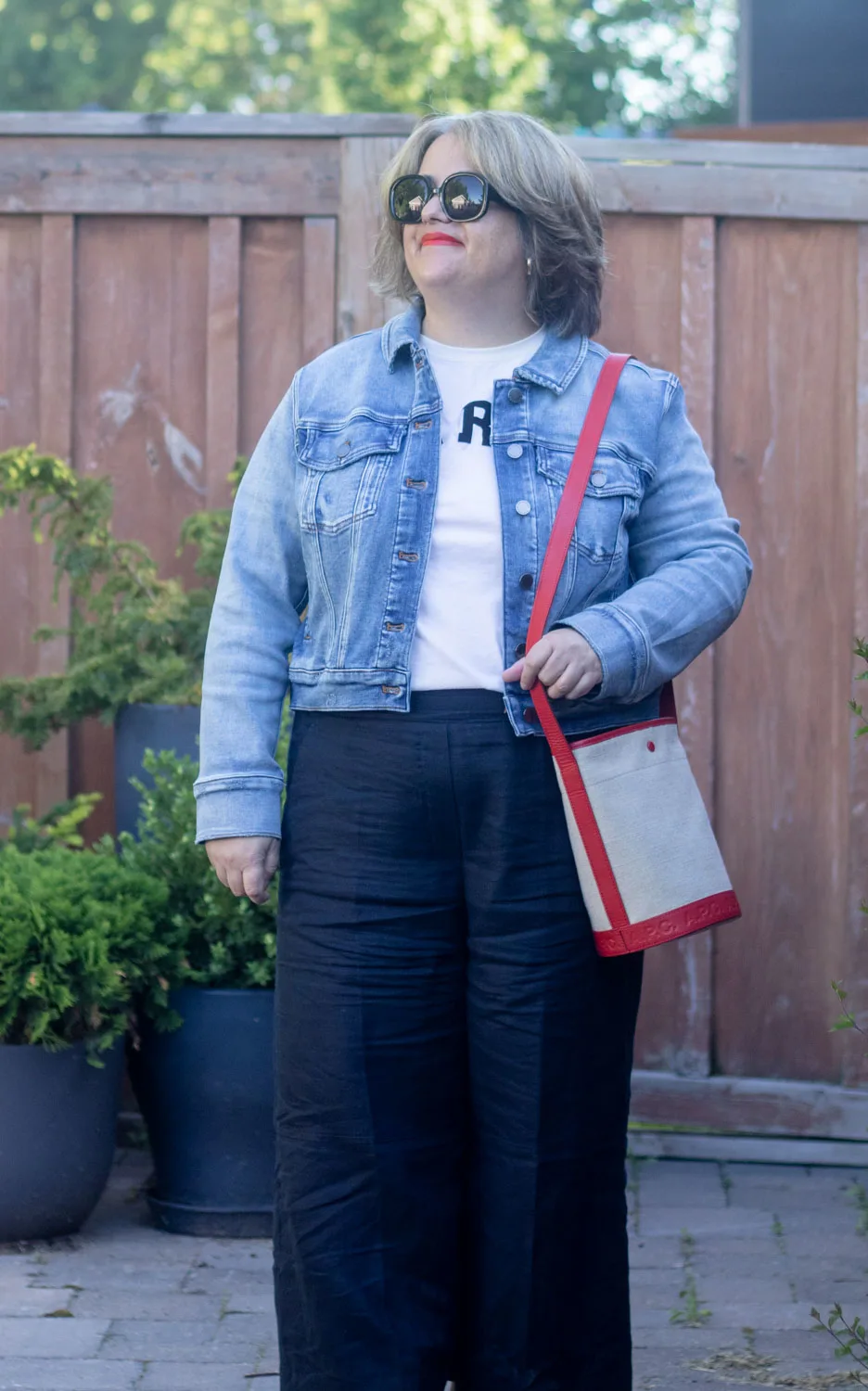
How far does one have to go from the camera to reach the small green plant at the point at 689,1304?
3.19 m

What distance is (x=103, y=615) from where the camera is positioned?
4.02 meters

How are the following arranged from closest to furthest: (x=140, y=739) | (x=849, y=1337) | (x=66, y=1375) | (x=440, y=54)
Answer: (x=66, y=1375)
(x=849, y=1337)
(x=140, y=739)
(x=440, y=54)

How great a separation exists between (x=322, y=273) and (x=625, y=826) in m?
2.39

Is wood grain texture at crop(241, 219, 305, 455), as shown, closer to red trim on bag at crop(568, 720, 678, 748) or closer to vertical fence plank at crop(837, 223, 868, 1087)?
vertical fence plank at crop(837, 223, 868, 1087)

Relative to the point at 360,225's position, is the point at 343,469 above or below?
below

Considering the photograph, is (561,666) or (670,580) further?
(670,580)

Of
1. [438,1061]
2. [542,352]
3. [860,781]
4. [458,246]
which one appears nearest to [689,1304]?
[438,1061]

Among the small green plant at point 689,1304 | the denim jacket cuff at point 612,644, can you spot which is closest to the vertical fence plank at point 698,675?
the small green plant at point 689,1304

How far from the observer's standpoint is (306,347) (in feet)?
13.8

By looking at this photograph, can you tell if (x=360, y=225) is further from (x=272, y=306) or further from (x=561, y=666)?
(x=561, y=666)

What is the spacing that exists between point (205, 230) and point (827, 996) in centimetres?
256

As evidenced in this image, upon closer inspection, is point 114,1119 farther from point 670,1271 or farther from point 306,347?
point 306,347

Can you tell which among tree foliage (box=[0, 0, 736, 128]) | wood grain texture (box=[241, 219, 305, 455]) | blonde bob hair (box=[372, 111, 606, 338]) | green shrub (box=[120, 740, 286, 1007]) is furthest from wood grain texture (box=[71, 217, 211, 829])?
tree foliage (box=[0, 0, 736, 128])

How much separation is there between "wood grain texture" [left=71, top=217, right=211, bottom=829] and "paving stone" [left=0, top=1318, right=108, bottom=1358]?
1.60 metres
